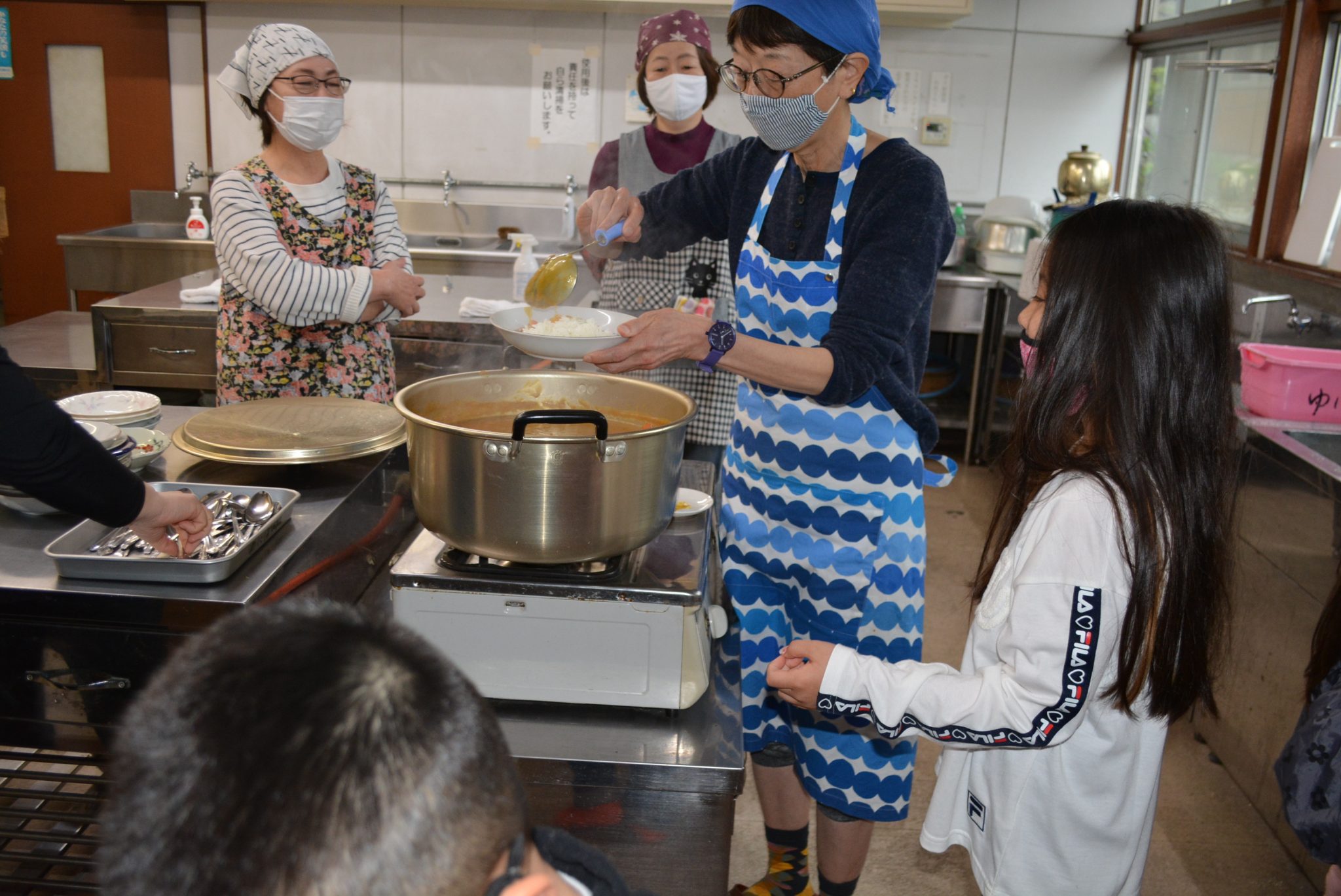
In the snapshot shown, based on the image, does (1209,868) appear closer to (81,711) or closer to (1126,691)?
(1126,691)

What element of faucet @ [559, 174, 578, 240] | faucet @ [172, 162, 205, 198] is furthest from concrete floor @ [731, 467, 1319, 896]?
faucet @ [172, 162, 205, 198]

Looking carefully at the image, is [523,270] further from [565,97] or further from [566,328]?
[565,97]

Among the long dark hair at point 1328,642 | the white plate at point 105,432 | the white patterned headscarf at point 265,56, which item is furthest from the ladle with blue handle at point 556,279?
Answer: the long dark hair at point 1328,642

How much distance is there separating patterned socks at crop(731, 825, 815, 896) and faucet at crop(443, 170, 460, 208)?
12.7 ft

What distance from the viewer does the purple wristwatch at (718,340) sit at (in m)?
1.43

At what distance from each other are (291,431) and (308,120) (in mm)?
821

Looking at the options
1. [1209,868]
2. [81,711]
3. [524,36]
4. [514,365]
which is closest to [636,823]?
[81,711]

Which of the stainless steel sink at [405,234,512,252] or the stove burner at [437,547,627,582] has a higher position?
the stainless steel sink at [405,234,512,252]

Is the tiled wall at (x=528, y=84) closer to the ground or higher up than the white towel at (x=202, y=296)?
higher up

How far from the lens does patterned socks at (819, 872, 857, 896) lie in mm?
1758

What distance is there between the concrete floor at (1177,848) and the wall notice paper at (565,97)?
3.40 meters

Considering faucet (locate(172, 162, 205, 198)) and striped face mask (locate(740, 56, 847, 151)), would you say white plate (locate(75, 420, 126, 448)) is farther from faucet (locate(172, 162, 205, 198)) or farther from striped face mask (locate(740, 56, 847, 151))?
faucet (locate(172, 162, 205, 198))

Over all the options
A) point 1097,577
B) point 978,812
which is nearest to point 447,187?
point 978,812

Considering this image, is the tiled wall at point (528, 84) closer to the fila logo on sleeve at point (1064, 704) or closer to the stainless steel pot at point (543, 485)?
the stainless steel pot at point (543, 485)
